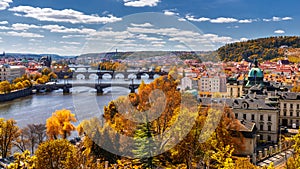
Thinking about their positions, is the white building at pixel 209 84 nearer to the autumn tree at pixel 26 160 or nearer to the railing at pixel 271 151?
the railing at pixel 271 151

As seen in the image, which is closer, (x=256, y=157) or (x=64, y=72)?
(x=256, y=157)

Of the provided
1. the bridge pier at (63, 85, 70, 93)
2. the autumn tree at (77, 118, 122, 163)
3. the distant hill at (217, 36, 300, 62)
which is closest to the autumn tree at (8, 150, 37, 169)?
the autumn tree at (77, 118, 122, 163)

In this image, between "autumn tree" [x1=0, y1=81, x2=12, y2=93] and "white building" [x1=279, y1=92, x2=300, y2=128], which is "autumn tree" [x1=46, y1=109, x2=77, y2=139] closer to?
"white building" [x1=279, y1=92, x2=300, y2=128]

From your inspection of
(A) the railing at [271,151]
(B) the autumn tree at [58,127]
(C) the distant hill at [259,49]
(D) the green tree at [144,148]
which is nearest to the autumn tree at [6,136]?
(B) the autumn tree at [58,127]

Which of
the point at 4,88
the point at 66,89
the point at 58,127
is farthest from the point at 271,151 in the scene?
the point at 66,89

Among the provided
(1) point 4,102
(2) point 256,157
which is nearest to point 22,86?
(1) point 4,102

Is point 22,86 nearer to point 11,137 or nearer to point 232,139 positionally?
point 11,137
